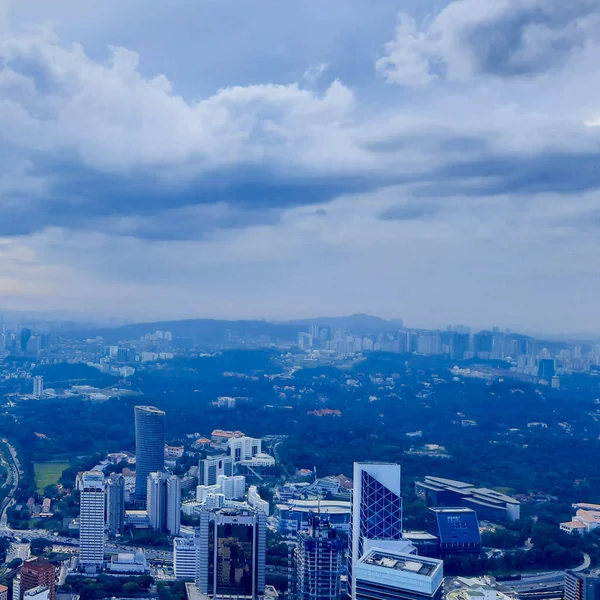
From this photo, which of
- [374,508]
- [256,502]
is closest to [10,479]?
[256,502]

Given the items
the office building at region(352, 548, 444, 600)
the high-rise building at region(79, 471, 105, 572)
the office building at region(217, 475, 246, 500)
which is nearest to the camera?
the office building at region(352, 548, 444, 600)

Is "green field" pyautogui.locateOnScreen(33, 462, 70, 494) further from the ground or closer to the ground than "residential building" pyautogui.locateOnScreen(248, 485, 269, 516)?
closer to the ground

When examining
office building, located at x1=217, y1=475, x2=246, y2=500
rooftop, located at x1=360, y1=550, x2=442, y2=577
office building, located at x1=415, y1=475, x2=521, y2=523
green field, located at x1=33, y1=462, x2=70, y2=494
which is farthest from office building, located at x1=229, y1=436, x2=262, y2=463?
rooftop, located at x1=360, y1=550, x2=442, y2=577

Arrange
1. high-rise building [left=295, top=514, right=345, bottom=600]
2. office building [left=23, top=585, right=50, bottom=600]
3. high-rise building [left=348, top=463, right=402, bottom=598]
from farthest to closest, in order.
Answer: high-rise building [left=348, top=463, right=402, bottom=598] → high-rise building [left=295, top=514, right=345, bottom=600] → office building [left=23, top=585, right=50, bottom=600]

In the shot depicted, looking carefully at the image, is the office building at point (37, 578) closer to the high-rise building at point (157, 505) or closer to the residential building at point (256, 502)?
the high-rise building at point (157, 505)

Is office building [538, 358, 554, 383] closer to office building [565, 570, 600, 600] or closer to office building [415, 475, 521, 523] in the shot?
office building [415, 475, 521, 523]

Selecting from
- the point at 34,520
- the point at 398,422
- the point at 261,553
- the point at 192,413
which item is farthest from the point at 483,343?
the point at 261,553

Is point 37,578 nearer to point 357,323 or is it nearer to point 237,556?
point 237,556
